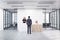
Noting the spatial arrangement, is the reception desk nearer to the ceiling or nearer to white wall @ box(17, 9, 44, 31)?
white wall @ box(17, 9, 44, 31)

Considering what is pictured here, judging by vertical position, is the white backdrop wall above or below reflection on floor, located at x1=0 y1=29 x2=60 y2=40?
above

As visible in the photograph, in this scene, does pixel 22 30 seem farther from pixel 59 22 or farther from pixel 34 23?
pixel 59 22

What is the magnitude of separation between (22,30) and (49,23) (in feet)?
33.3

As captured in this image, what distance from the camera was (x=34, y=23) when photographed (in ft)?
47.2

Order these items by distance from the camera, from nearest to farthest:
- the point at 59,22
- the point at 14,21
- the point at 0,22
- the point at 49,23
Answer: the point at 0,22 → the point at 59,22 → the point at 49,23 → the point at 14,21

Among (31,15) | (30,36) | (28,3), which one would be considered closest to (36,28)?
(31,15)

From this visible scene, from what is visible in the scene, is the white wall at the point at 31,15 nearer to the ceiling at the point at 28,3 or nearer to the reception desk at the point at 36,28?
the reception desk at the point at 36,28

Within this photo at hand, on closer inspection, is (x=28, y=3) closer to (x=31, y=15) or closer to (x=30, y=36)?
(x=30, y=36)

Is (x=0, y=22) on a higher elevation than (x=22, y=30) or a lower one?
higher

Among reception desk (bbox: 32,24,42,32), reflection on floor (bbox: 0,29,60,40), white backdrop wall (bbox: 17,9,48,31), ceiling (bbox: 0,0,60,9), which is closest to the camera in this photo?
reflection on floor (bbox: 0,29,60,40)

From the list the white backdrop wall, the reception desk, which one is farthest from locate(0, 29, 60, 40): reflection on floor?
the white backdrop wall

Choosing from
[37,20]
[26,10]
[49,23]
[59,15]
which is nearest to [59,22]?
[59,15]

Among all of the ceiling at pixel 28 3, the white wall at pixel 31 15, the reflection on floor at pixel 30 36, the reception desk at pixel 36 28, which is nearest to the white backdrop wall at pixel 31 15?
the white wall at pixel 31 15

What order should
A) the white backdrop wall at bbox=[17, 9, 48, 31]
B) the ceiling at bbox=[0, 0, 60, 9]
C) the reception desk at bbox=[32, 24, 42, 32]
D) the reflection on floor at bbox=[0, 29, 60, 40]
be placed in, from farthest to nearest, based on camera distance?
1. the white backdrop wall at bbox=[17, 9, 48, 31]
2. the reception desk at bbox=[32, 24, 42, 32]
3. the ceiling at bbox=[0, 0, 60, 9]
4. the reflection on floor at bbox=[0, 29, 60, 40]
